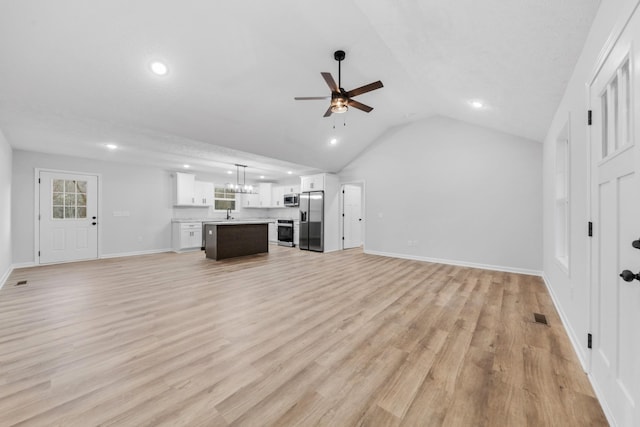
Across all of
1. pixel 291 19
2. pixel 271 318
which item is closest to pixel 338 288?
pixel 271 318

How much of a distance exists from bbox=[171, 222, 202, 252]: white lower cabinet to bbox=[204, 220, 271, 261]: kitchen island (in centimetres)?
150

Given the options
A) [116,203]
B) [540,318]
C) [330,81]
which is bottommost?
[540,318]

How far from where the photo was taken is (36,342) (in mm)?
2271

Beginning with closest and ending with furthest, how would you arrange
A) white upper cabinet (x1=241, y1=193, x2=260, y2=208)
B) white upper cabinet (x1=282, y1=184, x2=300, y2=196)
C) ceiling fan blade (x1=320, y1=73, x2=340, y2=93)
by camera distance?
1. ceiling fan blade (x1=320, y1=73, x2=340, y2=93)
2. white upper cabinet (x1=282, y1=184, x2=300, y2=196)
3. white upper cabinet (x1=241, y1=193, x2=260, y2=208)

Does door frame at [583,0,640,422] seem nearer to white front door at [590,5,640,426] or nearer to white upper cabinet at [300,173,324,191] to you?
white front door at [590,5,640,426]

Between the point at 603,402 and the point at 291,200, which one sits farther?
the point at 291,200

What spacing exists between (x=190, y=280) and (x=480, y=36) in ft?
16.6

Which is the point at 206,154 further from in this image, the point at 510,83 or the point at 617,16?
the point at 617,16

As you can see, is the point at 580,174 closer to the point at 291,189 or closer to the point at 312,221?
the point at 312,221

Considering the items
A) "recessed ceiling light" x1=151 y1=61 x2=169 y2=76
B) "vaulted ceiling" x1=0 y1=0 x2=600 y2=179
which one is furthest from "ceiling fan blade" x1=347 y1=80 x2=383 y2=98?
"recessed ceiling light" x1=151 y1=61 x2=169 y2=76

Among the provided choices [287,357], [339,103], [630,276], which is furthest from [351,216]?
[630,276]

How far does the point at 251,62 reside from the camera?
11.2ft

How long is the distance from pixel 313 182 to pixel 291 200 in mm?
1538

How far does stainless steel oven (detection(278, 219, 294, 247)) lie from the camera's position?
8.59 meters
